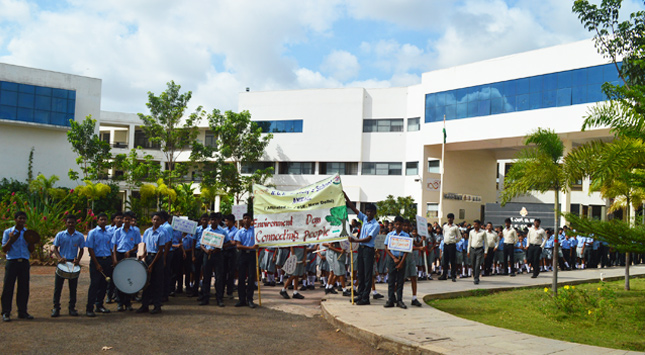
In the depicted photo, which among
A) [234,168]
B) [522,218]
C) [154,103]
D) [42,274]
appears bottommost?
[42,274]

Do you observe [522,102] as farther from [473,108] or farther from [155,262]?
[155,262]

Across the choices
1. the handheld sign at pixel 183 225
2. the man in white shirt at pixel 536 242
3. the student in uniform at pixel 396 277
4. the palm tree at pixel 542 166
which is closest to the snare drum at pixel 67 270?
the handheld sign at pixel 183 225

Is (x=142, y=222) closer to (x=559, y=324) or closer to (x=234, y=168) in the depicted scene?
(x=234, y=168)

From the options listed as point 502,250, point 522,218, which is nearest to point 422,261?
point 502,250

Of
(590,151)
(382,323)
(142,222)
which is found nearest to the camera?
(382,323)

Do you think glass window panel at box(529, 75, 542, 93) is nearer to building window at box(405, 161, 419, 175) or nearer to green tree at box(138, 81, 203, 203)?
building window at box(405, 161, 419, 175)

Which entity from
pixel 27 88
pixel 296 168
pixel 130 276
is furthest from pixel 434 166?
pixel 130 276

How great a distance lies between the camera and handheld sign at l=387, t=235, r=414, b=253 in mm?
10281

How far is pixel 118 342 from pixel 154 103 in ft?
99.7

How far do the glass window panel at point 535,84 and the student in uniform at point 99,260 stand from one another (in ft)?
89.8

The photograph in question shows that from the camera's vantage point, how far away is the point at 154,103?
118 ft

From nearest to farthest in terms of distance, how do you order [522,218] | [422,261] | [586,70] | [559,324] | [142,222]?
[559,324]
[422,261]
[586,70]
[522,218]
[142,222]

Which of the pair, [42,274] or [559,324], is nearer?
[559,324]

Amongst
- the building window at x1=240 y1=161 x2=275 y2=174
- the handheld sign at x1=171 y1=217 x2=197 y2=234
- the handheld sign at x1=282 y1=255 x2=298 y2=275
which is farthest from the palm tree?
the building window at x1=240 y1=161 x2=275 y2=174
